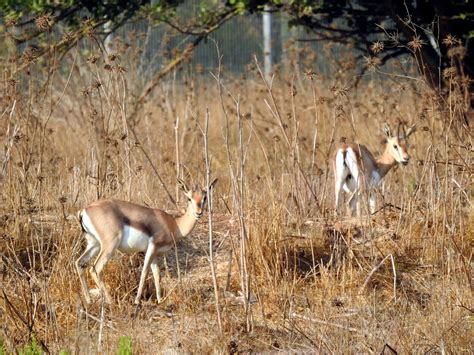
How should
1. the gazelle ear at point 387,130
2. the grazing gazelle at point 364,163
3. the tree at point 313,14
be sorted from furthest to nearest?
the tree at point 313,14 → the gazelle ear at point 387,130 → the grazing gazelle at point 364,163

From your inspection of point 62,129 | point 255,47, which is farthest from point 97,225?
point 255,47

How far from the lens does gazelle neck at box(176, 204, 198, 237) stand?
6422mm

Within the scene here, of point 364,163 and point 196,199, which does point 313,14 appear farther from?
point 196,199

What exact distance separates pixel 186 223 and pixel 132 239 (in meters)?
0.46

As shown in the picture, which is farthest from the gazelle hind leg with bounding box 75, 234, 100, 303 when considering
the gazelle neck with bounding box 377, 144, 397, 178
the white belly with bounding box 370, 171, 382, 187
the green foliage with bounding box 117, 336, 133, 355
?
the gazelle neck with bounding box 377, 144, 397, 178

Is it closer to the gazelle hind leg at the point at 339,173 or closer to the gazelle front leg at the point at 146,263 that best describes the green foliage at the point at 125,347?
the gazelle front leg at the point at 146,263

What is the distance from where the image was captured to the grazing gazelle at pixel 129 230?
6008 mm

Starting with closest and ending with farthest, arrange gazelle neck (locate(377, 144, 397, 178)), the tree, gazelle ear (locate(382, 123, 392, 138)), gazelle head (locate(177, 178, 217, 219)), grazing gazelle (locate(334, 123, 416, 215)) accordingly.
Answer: gazelle head (locate(177, 178, 217, 219))
grazing gazelle (locate(334, 123, 416, 215))
gazelle ear (locate(382, 123, 392, 138))
gazelle neck (locate(377, 144, 397, 178))
the tree

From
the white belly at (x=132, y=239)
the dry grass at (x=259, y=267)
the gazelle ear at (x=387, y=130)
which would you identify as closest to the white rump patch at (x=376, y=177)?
the gazelle ear at (x=387, y=130)

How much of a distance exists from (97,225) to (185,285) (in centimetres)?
75

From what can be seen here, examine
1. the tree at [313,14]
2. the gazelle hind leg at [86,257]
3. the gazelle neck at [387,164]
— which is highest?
the tree at [313,14]

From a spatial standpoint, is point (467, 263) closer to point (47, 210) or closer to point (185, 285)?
point (185, 285)

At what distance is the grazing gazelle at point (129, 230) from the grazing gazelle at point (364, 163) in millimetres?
2605

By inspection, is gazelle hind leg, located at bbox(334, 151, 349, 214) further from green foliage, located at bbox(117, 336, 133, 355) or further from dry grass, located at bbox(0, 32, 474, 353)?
green foliage, located at bbox(117, 336, 133, 355)
